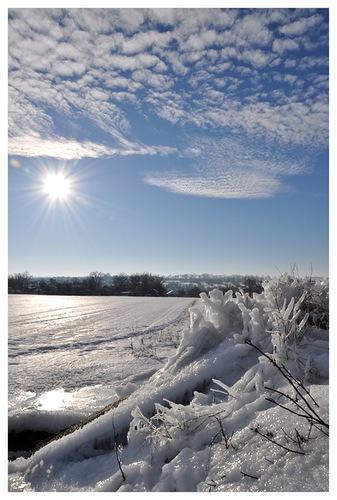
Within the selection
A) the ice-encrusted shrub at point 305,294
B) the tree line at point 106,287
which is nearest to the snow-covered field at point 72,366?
the ice-encrusted shrub at point 305,294

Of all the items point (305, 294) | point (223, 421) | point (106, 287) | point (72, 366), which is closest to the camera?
point (223, 421)

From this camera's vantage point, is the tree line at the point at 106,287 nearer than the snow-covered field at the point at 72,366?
No

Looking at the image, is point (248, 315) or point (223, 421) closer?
point (223, 421)

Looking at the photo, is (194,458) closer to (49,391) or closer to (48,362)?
(49,391)

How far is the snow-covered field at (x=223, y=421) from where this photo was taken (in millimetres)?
2059

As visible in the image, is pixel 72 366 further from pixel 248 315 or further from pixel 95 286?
pixel 95 286


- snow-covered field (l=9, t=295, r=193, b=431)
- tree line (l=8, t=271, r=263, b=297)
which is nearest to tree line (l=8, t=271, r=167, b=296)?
tree line (l=8, t=271, r=263, b=297)

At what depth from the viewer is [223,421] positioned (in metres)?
2.62

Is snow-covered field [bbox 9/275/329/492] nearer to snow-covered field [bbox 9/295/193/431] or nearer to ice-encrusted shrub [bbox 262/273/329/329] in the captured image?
ice-encrusted shrub [bbox 262/273/329/329]

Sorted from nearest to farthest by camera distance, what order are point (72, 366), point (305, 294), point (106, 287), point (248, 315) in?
point (248, 315), point (305, 294), point (72, 366), point (106, 287)

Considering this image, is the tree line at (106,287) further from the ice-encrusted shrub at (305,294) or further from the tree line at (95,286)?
the ice-encrusted shrub at (305,294)

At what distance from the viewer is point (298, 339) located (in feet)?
11.2

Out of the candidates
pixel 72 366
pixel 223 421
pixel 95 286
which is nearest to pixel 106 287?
pixel 95 286

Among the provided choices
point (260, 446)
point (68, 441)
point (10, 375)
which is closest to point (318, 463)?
point (260, 446)
